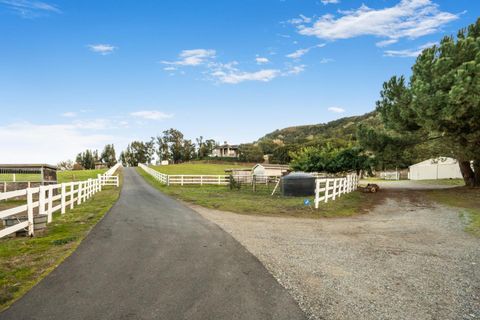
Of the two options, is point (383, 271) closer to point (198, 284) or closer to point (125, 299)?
point (198, 284)

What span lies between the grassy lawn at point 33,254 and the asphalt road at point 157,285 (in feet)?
0.61

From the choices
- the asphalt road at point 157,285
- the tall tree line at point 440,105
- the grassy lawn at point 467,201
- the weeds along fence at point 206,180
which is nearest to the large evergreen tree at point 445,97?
the tall tree line at point 440,105

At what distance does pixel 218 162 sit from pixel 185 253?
3232 inches

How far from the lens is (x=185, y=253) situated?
618 centimetres

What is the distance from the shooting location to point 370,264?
5.86m

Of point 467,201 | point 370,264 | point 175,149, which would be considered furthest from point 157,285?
point 175,149

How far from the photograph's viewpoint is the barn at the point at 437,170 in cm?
4134

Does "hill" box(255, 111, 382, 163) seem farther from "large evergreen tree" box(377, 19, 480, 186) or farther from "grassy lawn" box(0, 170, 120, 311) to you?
"grassy lawn" box(0, 170, 120, 311)

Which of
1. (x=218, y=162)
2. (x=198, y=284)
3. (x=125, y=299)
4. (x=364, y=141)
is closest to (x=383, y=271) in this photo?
(x=198, y=284)

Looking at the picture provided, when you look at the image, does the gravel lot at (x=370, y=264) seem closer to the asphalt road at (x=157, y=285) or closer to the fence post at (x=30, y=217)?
the asphalt road at (x=157, y=285)

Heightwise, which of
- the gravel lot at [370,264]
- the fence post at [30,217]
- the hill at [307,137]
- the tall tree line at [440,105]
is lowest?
the gravel lot at [370,264]

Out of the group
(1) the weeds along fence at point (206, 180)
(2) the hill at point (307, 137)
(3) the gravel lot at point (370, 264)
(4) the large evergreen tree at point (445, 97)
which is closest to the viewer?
(3) the gravel lot at point (370, 264)

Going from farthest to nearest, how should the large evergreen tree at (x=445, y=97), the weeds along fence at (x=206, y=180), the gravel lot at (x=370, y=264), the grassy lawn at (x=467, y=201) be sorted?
1. the weeds along fence at (x=206, y=180)
2. the large evergreen tree at (x=445, y=97)
3. the grassy lawn at (x=467, y=201)
4. the gravel lot at (x=370, y=264)

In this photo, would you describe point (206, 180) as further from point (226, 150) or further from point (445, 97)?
point (226, 150)
